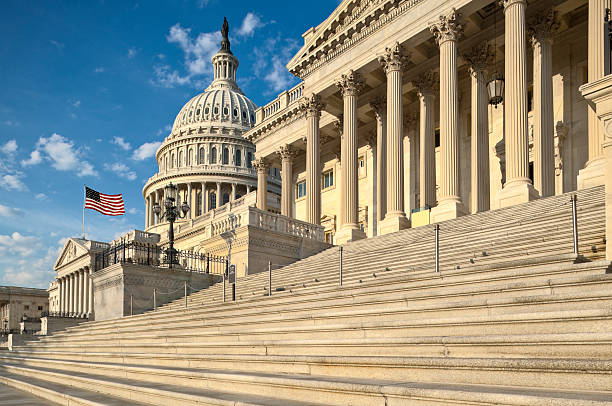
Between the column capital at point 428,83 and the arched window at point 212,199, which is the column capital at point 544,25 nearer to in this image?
the column capital at point 428,83

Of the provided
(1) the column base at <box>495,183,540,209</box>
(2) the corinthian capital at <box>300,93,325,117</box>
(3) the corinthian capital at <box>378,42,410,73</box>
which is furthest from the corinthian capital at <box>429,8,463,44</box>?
(2) the corinthian capital at <box>300,93,325,117</box>

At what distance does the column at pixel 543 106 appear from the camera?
23.3m

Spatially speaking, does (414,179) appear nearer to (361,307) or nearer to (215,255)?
(215,255)

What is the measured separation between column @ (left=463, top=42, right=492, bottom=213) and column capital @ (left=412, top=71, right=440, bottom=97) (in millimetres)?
2495

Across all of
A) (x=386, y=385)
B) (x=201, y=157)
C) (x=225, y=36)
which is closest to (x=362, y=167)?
(x=386, y=385)

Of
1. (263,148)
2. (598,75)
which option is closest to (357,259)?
(598,75)

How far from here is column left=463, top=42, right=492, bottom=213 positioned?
27.5 meters

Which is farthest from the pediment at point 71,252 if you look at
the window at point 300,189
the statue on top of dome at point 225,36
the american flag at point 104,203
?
the statue on top of dome at point 225,36

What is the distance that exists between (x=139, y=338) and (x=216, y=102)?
11879cm

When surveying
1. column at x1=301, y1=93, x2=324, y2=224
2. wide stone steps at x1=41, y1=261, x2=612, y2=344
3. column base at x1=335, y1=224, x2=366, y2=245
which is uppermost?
column at x1=301, y1=93, x2=324, y2=224

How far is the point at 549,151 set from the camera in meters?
23.4

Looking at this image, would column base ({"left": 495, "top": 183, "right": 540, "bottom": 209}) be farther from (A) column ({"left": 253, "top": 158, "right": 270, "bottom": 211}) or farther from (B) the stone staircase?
(A) column ({"left": 253, "top": 158, "right": 270, "bottom": 211})

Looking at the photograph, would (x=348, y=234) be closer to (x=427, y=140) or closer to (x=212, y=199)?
(x=427, y=140)

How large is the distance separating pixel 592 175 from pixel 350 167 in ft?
41.8
